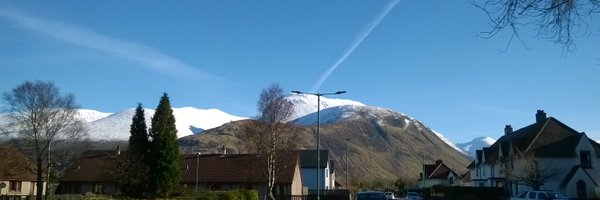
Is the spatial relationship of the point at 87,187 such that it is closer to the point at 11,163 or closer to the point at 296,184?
the point at 11,163

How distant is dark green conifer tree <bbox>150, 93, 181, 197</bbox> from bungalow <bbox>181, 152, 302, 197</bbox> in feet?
60.6

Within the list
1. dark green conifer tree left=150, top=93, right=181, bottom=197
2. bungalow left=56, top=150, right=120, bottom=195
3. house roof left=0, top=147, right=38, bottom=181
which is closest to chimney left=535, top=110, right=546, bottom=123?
dark green conifer tree left=150, top=93, right=181, bottom=197

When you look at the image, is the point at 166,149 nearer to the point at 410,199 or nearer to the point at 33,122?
the point at 33,122

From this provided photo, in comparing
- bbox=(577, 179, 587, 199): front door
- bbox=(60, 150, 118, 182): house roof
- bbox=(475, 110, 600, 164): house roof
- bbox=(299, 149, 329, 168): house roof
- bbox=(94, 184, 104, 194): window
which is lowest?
bbox=(94, 184, 104, 194): window

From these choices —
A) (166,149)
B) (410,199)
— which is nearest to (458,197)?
(410,199)

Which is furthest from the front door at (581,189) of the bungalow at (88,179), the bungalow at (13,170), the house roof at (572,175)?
the bungalow at (13,170)

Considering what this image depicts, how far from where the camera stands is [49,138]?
189 ft

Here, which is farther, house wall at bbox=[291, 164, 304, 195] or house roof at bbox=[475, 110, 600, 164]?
house roof at bbox=[475, 110, 600, 164]

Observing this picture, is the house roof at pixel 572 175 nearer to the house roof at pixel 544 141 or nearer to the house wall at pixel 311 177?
the house roof at pixel 544 141

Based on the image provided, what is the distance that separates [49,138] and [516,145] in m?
55.2

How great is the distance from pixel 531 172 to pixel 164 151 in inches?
1560

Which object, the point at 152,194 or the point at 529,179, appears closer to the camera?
the point at 152,194

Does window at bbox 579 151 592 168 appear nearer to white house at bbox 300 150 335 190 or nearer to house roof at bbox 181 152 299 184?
house roof at bbox 181 152 299 184

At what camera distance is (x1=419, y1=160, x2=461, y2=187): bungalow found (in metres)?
119
